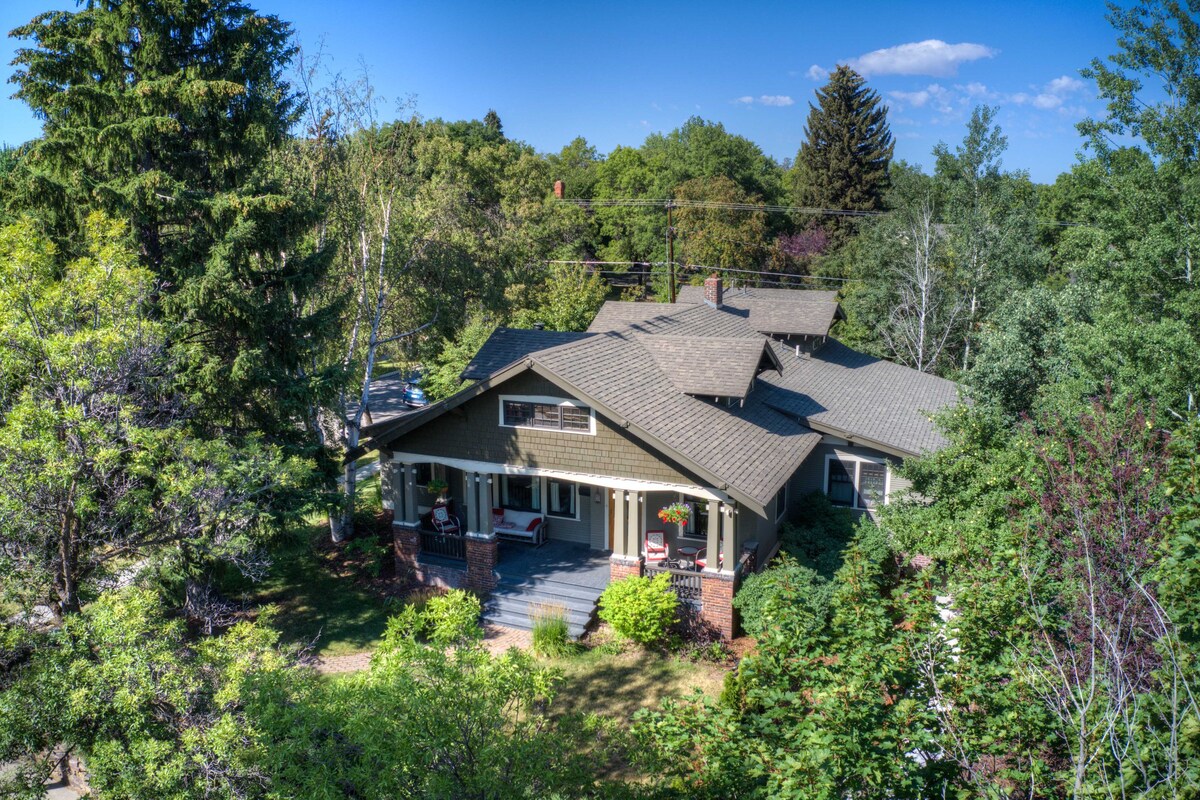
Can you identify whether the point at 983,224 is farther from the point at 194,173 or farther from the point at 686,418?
the point at 194,173

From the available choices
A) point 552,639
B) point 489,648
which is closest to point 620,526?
point 552,639

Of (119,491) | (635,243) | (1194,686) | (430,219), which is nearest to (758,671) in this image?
(1194,686)

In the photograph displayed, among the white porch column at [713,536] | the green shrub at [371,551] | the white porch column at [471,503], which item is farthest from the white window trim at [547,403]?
the green shrub at [371,551]

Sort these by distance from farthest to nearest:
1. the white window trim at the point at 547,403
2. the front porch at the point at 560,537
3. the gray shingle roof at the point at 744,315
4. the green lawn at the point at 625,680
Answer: the gray shingle roof at the point at 744,315, the white window trim at the point at 547,403, the front porch at the point at 560,537, the green lawn at the point at 625,680

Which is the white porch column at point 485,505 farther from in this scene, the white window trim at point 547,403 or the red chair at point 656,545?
the red chair at point 656,545

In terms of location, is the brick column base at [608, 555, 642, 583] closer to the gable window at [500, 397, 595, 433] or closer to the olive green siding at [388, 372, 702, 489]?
Answer: the olive green siding at [388, 372, 702, 489]

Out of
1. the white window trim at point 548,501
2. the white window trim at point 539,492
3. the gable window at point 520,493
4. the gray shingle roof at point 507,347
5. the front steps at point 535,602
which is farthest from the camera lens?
the gable window at point 520,493
